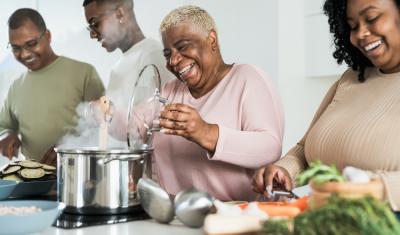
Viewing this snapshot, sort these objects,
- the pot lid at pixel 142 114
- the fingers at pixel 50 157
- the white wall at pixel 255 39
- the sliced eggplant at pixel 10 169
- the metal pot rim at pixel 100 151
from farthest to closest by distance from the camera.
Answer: the white wall at pixel 255 39 → the fingers at pixel 50 157 → the sliced eggplant at pixel 10 169 → the pot lid at pixel 142 114 → the metal pot rim at pixel 100 151

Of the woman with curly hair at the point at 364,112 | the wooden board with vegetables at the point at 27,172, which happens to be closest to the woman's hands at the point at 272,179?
the woman with curly hair at the point at 364,112

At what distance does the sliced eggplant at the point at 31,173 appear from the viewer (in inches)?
57.9

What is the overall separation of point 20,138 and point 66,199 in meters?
0.94

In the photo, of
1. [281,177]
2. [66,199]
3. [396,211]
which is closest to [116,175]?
[66,199]

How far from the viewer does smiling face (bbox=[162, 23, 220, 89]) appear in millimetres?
1574

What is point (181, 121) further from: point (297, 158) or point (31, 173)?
point (31, 173)

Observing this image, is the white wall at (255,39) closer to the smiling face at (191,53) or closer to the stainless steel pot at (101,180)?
the smiling face at (191,53)

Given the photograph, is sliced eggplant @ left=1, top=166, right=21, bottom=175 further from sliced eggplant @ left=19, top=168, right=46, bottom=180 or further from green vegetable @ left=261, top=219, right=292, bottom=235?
green vegetable @ left=261, top=219, right=292, bottom=235

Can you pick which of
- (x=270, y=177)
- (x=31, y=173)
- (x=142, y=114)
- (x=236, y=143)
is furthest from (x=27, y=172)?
(x=270, y=177)

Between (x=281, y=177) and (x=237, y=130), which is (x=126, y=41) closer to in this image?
(x=237, y=130)

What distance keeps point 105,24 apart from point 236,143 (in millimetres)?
→ 891

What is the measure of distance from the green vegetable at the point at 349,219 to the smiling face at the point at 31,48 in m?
1.53

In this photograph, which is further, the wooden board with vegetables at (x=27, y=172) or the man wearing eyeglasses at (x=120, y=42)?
the man wearing eyeglasses at (x=120, y=42)

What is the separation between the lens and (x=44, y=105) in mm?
1938
